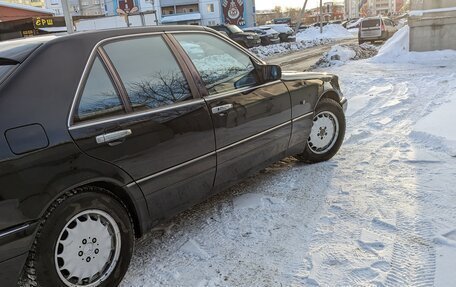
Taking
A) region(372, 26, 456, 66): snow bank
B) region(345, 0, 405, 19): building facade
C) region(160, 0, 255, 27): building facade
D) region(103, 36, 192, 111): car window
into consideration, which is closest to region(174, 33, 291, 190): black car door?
region(103, 36, 192, 111): car window

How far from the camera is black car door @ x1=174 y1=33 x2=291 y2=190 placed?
3.58 metres

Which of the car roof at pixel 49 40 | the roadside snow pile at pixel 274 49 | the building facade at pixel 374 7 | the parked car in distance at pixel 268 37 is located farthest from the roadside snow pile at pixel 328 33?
the building facade at pixel 374 7

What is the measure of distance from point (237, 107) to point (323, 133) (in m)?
1.64

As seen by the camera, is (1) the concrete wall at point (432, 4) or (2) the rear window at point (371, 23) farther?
(2) the rear window at point (371, 23)

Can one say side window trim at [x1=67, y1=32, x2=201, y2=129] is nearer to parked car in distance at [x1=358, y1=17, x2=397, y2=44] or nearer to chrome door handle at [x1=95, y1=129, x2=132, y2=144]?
chrome door handle at [x1=95, y1=129, x2=132, y2=144]

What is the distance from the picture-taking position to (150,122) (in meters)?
3.02

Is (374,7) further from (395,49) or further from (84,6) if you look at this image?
(395,49)

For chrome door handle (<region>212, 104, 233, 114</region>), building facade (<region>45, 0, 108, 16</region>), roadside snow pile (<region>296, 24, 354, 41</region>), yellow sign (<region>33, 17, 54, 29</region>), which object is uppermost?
building facade (<region>45, 0, 108, 16</region>)

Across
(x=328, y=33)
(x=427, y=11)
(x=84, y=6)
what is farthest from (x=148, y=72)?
(x=84, y=6)

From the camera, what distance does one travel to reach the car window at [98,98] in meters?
2.72

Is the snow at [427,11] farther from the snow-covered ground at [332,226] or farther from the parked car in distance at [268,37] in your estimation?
the parked car in distance at [268,37]

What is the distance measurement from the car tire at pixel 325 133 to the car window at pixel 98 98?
101 inches

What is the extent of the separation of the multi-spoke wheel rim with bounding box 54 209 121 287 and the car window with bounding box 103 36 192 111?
80 cm

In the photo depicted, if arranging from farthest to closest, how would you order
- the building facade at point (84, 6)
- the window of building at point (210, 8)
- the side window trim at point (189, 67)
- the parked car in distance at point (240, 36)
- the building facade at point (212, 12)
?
the building facade at point (84, 6), the window of building at point (210, 8), the building facade at point (212, 12), the parked car in distance at point (240, 36), the side window trim at point (189, 67)
